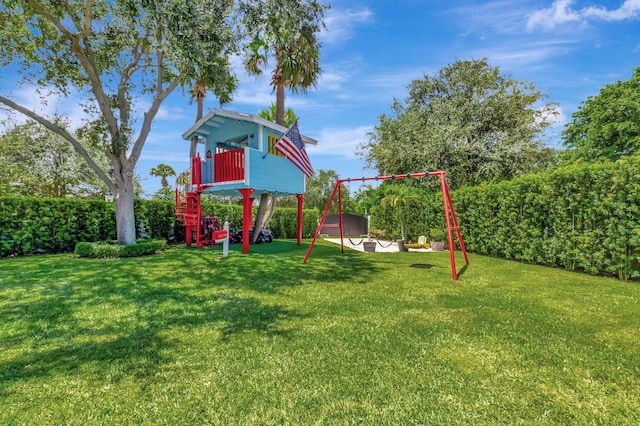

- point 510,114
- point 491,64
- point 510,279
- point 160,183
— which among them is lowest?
point 510,279

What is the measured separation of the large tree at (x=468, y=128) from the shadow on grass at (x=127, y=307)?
1502 cm

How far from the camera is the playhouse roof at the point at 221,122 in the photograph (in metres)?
11.9

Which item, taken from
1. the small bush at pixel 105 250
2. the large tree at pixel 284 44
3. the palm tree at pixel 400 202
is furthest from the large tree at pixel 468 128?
the small bush at pixel 105 250

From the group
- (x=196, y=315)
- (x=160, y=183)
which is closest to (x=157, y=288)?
(x=196, y=315)

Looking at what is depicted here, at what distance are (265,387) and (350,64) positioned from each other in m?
10.2

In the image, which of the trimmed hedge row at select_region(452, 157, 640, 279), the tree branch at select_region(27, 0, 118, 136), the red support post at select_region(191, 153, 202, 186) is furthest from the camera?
the red support post at select_region(191, 153, 202, 186)

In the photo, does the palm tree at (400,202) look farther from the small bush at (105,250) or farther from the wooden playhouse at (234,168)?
the small bush at (105,250)

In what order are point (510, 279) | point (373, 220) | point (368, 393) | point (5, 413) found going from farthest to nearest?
point (373, 220) < point (510, 279) < point (368, 393) < point (5, 413)

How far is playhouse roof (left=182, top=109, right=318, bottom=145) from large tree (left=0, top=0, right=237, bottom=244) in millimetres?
1351

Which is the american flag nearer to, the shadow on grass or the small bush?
the shadow on grass

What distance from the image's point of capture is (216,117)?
1320 cm

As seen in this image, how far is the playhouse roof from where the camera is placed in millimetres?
11922

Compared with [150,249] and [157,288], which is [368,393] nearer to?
[157,288]

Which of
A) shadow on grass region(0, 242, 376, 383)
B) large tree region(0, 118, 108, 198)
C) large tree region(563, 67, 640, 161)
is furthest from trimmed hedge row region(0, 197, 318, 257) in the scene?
large tree region(563, 67, 640, 161)
